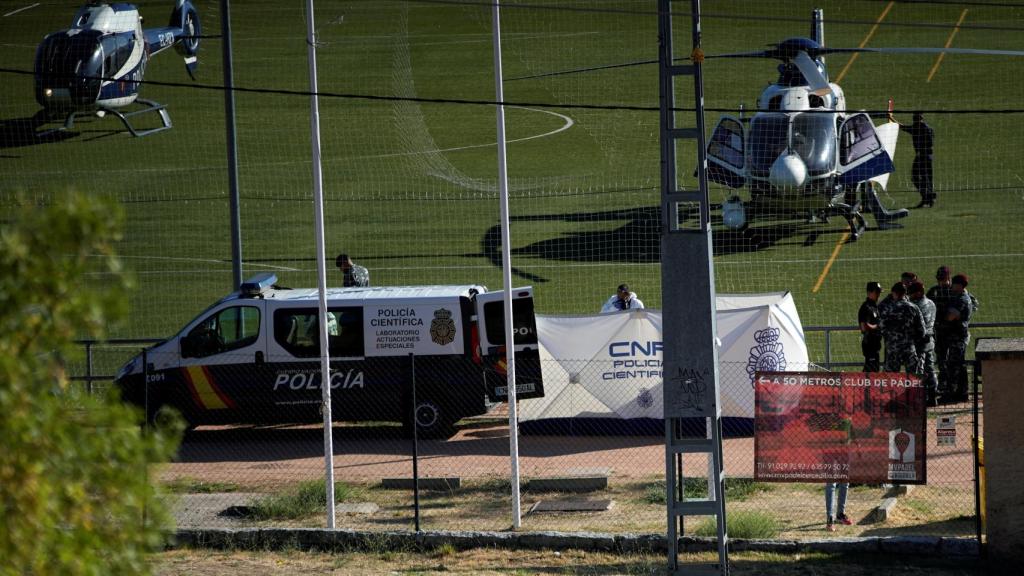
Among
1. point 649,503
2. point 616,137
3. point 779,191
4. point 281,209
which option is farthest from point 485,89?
point 649,503

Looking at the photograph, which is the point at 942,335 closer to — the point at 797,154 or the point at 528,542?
the point at 528,542

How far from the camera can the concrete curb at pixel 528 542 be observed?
1159 cm

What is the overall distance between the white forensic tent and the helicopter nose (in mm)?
11125

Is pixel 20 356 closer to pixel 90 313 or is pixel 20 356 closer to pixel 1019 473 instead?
pixel 90 313

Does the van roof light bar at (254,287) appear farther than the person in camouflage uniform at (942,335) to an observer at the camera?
No

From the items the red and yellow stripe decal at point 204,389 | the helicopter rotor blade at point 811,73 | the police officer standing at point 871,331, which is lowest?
the red and yellow stripe decal at point 204,389

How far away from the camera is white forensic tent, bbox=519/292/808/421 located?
16.3 m

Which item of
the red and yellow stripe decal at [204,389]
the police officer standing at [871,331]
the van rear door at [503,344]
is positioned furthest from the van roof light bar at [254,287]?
the police officer standing at [871,331]

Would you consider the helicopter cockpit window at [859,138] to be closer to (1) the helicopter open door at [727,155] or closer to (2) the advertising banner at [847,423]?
(1) the helicopter open door at [727,155]

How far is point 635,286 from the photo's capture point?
26312 millimetres

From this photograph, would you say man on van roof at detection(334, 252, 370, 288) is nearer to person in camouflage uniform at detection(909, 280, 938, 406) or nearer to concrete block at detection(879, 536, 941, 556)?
person in camouflage uniform at detection(909, 280, 938, 406)

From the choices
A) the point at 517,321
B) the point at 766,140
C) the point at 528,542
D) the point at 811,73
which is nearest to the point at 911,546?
the point at 528,542

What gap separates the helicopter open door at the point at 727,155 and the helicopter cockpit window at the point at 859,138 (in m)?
2.27

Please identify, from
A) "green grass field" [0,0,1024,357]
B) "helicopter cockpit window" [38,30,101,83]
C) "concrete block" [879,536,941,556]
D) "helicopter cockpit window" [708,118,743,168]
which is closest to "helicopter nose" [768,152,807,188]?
"helicopter cockpit window" [708,118,743,168]
